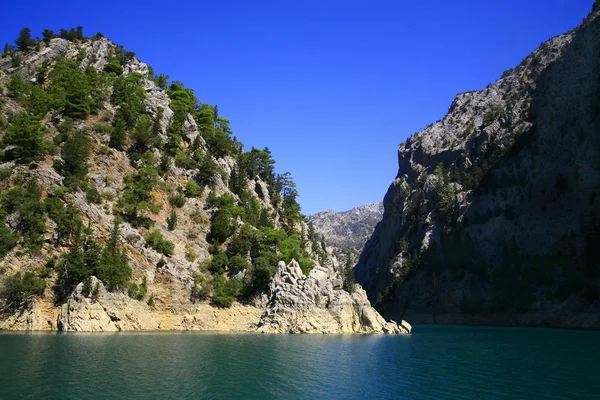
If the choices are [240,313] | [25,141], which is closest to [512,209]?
[240,313]

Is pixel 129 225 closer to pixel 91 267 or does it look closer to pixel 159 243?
pixel 159 243

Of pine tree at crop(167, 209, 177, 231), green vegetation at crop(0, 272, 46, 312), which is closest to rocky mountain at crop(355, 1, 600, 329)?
pine tree at crop(167, 209, 177, 231)

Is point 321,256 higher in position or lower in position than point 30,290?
higher

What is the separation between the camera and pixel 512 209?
130m

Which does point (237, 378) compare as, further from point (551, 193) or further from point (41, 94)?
point (551, 193)

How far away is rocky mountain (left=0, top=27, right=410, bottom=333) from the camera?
57250 millimetres

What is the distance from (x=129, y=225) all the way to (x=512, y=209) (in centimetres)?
A: 10780

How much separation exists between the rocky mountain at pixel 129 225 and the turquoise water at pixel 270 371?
1118cm

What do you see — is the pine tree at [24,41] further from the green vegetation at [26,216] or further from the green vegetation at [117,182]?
the green vegetation at [26,216]

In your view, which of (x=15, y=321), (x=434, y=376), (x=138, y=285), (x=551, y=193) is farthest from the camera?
(x=551, y=193)

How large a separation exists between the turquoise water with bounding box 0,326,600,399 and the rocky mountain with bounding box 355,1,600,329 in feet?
212

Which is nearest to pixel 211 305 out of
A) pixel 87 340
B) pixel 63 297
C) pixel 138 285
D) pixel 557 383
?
pixel 138 285

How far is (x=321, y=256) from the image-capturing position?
10544 centimetres

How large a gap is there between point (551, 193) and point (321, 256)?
67419 millimetres
